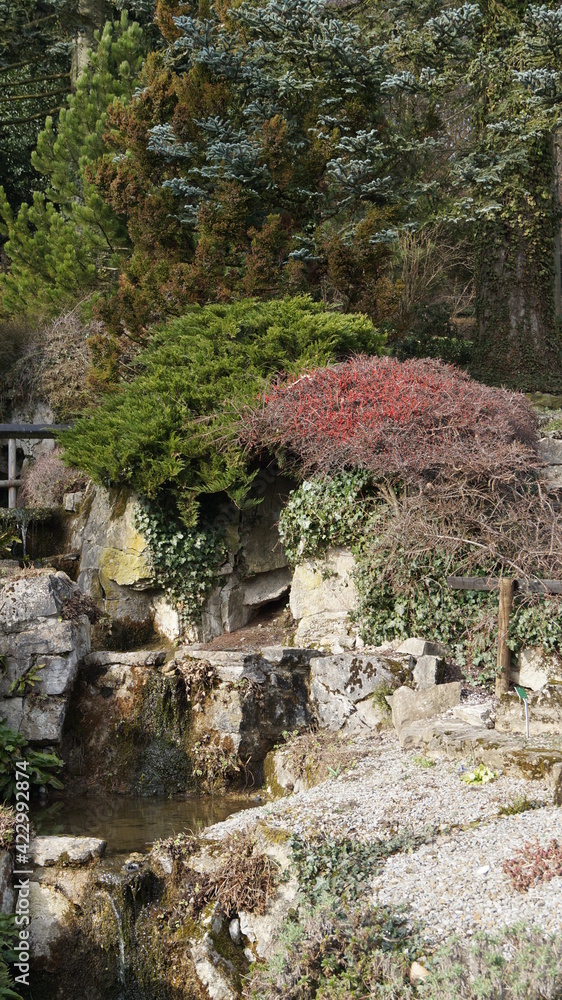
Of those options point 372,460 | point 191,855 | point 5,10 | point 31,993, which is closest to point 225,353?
point 372,460

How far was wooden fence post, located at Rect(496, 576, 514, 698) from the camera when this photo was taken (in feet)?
23.0

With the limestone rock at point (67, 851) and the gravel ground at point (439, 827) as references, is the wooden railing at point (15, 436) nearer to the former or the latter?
the limestone rock at point (67, 851)

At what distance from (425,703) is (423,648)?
63cm

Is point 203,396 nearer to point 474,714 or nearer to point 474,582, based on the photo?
point 474,582

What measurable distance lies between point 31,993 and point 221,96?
33.8 ft

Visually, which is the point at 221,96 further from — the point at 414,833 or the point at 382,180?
the point at 414,833

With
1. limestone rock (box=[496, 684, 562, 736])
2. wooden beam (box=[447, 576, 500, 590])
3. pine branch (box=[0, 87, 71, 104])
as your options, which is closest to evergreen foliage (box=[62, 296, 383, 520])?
wooden beam (box=[447, 576, 500, 590])

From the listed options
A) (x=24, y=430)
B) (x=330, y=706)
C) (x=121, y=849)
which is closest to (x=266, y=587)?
(x=330, y=706)

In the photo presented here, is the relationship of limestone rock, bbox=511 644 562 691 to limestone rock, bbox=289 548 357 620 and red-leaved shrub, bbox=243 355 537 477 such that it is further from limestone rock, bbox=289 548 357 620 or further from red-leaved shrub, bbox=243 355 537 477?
limestone rock, bbox=289 548 357 620

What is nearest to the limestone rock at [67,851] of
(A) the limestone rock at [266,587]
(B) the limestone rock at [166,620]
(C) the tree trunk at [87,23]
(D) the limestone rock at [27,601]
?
(D) the limestone rock at [27,601]

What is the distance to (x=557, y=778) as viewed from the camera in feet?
17.6

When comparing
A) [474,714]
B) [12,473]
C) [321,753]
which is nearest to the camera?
[474,714]

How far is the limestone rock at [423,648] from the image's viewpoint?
7.58 meters

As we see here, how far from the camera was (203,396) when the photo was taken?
9461 millimetres
